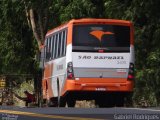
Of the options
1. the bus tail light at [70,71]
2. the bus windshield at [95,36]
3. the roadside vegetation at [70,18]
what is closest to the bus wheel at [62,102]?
the bus tail light at [70,71]

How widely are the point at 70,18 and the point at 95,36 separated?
6.92 metres

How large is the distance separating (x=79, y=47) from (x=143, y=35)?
5.90 meters

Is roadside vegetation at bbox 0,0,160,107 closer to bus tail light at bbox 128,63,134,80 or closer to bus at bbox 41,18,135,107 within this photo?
bus tail light at bbox 128,63,134,80

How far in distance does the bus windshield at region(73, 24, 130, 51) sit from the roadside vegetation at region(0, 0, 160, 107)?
3716 mm

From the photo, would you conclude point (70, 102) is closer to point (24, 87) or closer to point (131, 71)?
point (131, 71)

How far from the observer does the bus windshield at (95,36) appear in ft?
69.2

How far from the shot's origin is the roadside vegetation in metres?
25.8

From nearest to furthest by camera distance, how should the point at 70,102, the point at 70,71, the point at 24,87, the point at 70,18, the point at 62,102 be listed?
the point at 70,71 < the point at 70,102 < the point at 62,102 < the point at 70,18 < the point at 24,87

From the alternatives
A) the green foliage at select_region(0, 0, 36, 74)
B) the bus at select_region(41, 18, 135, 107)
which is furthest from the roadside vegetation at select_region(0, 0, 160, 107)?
the bus at select_region(41, 18, 135, 107)

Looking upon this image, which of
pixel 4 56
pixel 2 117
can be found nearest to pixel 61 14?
pixel 4 56

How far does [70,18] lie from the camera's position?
91.6 ft

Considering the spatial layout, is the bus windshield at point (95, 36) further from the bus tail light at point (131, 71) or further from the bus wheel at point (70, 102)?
the bus wheel at point (70, 102)

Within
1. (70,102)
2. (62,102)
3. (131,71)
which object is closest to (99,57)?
(131,71)

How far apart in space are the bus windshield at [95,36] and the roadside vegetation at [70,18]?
3.72m
